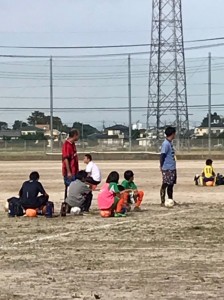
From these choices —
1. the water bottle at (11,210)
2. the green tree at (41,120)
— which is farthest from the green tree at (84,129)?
the water bottle at (11,210)

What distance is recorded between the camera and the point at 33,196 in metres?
13.8

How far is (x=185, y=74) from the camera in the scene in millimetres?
56219

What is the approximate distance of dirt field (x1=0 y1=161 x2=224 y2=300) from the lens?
726 cm

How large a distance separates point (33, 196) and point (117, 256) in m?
4.80

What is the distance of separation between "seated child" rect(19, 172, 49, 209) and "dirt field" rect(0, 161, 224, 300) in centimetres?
33

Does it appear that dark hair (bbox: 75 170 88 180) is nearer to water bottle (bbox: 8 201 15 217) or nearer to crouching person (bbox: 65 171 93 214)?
crouching person (bbox: 65 171 93 214)

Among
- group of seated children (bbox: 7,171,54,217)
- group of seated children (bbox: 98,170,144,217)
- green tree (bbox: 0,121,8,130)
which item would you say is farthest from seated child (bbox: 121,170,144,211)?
green tree (bbox: 0,121,8,130)

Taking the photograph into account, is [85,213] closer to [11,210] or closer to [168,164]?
[11,210]

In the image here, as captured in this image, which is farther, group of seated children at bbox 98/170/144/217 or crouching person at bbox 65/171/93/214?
crouching person at bbox 65/171/93/214

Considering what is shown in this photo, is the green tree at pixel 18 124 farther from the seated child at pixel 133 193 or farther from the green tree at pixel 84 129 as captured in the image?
the seated child at pixel 133 193

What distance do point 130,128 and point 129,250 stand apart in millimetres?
42974

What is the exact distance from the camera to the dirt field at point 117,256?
23.8 ft

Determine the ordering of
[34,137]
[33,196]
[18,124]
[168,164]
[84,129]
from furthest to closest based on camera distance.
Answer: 1. [34,137]
2. [18,124]
3. [84,129]
4. [168,164]
5. [33,196]

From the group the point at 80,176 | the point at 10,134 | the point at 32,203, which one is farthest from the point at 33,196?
the point at 10,134
